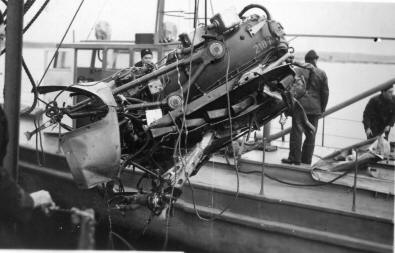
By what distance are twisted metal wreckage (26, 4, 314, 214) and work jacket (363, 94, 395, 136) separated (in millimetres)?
2063

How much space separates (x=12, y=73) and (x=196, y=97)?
1576 millimetres

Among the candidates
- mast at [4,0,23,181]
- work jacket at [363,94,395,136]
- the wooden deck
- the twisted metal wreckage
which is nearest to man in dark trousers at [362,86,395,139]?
work jacket at [363,94,395,136]

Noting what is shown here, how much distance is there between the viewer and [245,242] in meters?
4.23

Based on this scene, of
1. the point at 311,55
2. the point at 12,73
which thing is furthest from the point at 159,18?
the point at 12,73

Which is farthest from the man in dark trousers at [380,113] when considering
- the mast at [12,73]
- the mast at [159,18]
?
the mast at [12,73]

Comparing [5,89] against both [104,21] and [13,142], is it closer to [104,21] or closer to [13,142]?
[13,142]

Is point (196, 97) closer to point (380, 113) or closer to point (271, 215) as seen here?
point (271, 215)

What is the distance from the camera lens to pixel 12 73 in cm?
302

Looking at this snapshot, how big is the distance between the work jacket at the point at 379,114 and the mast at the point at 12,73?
4276 millimetres

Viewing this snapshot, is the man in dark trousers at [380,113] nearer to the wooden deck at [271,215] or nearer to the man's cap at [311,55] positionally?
the man's cap at [311,55]

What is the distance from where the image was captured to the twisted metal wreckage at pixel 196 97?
375 cm

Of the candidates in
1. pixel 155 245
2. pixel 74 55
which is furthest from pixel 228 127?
pixel 74 55

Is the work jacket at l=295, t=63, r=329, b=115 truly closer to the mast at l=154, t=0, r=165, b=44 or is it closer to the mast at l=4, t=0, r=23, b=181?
the mast at l=154, t=0, r=165, b=44

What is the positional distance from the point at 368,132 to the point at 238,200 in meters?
2.37
